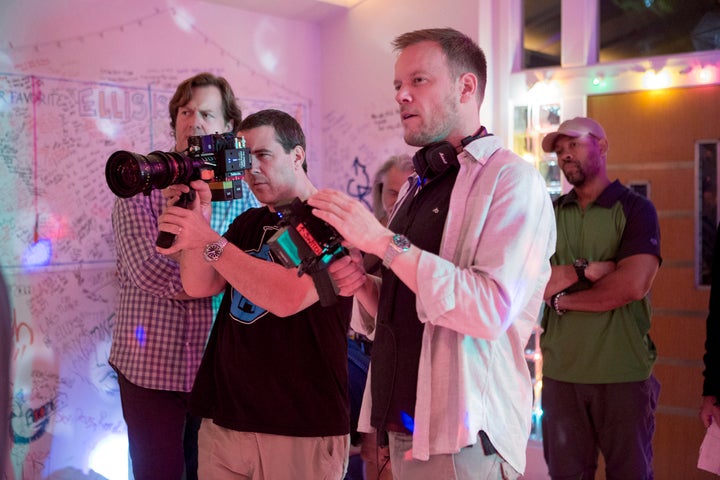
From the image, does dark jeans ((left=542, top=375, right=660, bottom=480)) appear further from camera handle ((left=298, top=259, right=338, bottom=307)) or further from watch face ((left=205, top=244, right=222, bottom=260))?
watch face ((left=205, top=244, right=222, bottom=260))

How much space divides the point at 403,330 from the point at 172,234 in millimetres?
670

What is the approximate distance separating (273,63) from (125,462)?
7.85 ft

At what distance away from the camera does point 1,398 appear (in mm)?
2781

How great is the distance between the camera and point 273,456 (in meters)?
1.92

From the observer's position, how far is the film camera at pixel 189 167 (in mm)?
1759

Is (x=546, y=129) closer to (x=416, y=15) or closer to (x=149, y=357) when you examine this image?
(x=416, y=15)

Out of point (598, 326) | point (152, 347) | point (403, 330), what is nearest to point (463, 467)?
point (403, 330)

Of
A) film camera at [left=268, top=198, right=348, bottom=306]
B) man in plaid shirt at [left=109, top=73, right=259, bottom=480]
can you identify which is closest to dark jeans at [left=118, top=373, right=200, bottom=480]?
man in plaid shirt at [left=109, top=73, right=259, bottom=480]

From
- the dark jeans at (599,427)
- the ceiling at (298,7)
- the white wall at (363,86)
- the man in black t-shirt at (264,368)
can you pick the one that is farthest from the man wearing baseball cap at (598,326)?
the ceiling at (298,7)

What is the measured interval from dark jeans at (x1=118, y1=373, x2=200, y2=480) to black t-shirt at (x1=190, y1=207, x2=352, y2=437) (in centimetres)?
49

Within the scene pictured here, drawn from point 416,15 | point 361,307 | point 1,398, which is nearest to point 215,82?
point 361,307

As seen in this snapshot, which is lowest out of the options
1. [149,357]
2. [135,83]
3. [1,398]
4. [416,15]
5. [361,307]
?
[1,398]

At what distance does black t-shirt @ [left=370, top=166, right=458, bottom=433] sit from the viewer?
1.58 meters

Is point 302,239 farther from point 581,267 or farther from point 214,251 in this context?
point 581,267
